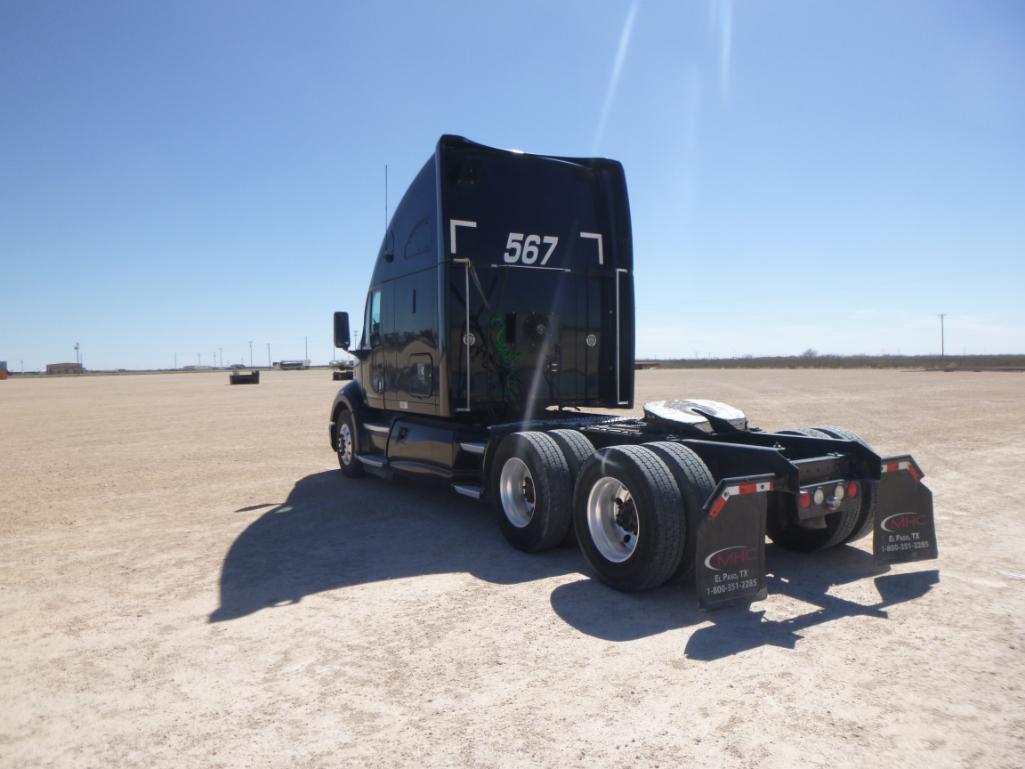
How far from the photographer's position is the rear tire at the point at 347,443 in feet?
33.1

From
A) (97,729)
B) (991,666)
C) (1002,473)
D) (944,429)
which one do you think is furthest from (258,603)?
(944,429)

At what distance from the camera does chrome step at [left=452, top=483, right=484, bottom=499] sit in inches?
272

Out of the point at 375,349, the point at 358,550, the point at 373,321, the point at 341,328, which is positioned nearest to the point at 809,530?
the point at 358,550

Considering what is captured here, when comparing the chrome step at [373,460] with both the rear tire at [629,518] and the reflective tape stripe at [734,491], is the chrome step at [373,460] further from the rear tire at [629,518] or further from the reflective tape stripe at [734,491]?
the reflective tape stripe at [734,491]

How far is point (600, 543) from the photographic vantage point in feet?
17.4

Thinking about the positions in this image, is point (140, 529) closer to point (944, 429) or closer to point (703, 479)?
point (703, 479)

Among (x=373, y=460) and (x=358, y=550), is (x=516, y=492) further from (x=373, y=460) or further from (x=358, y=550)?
(x=373, y=460)

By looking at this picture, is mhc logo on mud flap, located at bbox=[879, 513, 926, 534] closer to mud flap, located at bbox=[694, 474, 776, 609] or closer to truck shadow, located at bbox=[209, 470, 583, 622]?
mud flap, located at bbox=[694, 474, 776, 609]

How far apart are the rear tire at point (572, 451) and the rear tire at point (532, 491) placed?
0.06 m

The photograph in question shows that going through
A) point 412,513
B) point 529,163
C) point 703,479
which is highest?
point 529,163

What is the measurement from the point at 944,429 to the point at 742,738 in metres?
Answer: 13.6

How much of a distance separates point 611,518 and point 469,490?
2080mm

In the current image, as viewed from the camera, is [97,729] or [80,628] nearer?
[97,729]

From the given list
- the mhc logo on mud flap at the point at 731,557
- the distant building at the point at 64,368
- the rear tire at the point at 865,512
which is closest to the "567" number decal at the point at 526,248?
the rear tire at the point at 865,512
